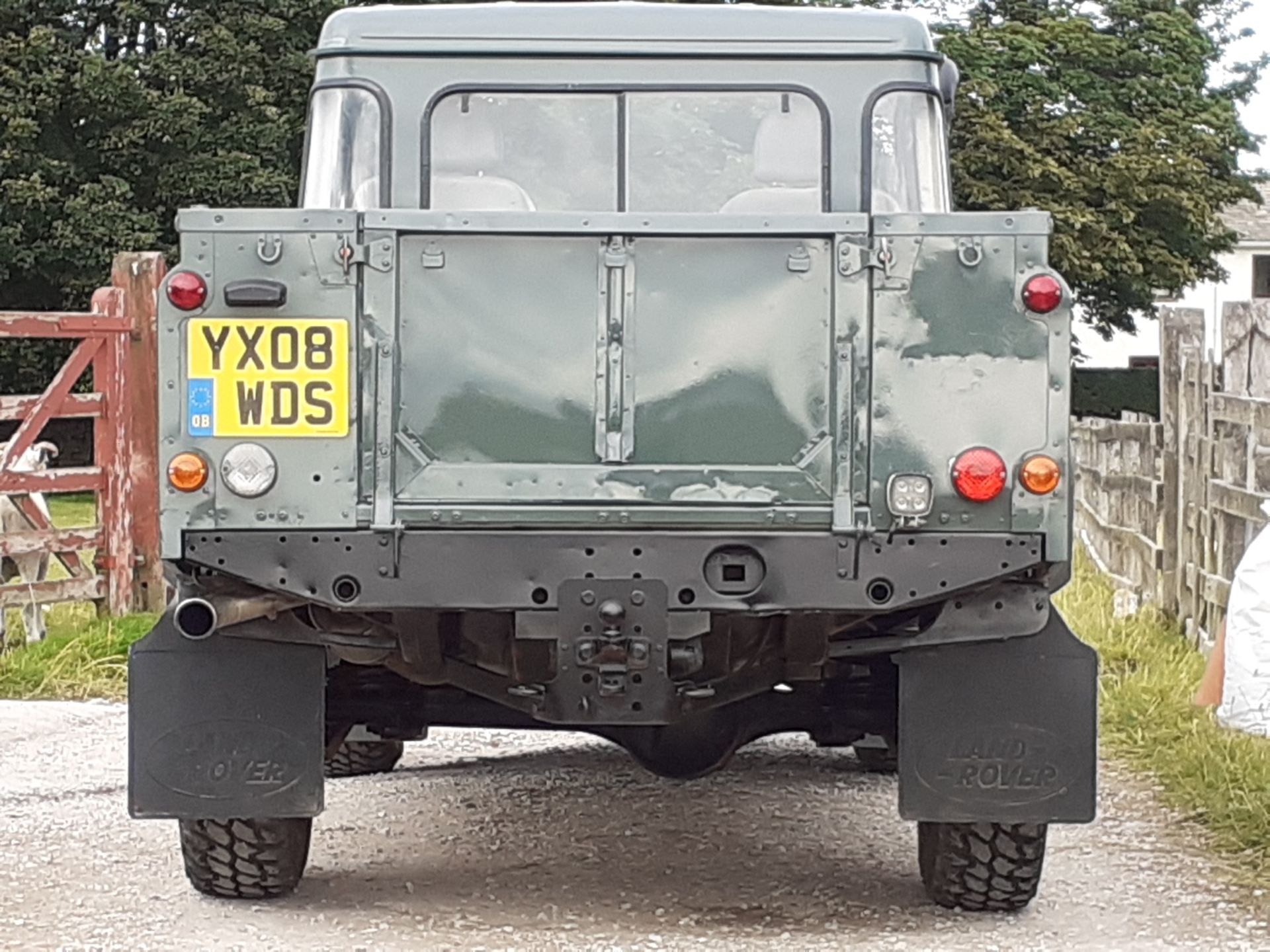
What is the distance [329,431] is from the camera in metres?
5.70

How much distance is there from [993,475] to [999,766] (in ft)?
2.72

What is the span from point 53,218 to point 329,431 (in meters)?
26.9

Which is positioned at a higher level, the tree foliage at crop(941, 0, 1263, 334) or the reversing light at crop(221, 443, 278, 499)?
the tree foliage at crop(941, 0, 1263, 334)

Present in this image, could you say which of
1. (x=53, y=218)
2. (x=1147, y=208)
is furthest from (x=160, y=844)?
(x=1147, y=208)

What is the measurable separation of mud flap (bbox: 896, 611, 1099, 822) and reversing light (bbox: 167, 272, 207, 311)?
6.73ft

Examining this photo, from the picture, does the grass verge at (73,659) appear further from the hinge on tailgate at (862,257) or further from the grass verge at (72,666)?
the hinge on tailgate at (862,257)

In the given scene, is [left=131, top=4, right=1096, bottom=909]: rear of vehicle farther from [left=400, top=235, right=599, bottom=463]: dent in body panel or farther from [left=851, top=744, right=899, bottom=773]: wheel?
[left=851, top=744, right=899, bottom=773]: wheel

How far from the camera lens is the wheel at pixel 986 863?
246 inches

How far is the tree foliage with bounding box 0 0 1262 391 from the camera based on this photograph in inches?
1211

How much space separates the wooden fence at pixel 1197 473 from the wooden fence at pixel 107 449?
5384mm

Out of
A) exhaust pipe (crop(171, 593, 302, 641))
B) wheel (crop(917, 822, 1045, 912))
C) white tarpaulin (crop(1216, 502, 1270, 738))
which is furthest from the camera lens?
white tarpaulin (crop(1216, 502, 1270, 738))

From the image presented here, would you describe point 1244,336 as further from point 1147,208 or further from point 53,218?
point 1147,208

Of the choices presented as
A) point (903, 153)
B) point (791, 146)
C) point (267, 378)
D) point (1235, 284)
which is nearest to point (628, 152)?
point (791, 146)

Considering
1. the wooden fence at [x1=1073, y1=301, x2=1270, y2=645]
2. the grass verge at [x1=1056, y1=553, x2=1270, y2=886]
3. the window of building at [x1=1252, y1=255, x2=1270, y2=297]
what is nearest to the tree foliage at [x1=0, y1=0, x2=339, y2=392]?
the wooden fence at [x1=1073, y1=301, x2=1270, y2=645]
